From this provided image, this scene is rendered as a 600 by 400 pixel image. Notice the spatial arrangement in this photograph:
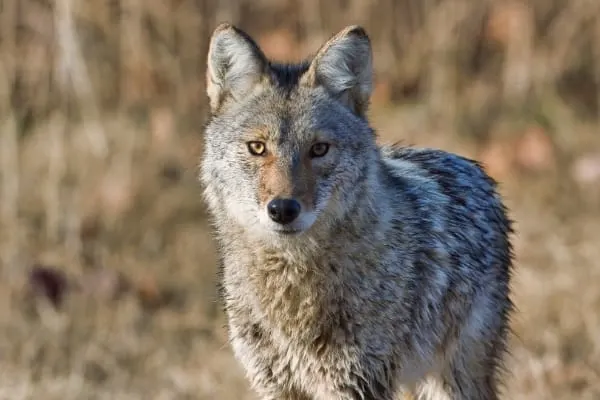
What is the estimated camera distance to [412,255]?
4895 millimetres

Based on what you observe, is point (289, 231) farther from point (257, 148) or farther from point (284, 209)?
point (257, 148)

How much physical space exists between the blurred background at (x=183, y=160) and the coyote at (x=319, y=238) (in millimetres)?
1701

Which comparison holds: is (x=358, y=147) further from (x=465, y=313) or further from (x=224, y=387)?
(x=224, y=387)

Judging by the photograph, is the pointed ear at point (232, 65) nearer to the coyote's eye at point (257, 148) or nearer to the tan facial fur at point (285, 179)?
the coyote's eye at point (257, 148)

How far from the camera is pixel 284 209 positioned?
430 cm

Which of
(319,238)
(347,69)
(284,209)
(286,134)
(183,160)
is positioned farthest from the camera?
(183,160)

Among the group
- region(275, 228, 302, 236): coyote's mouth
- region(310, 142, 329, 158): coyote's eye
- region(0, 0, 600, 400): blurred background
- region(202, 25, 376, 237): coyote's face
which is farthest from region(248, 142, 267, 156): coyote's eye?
region(0, 0, 600, 400): blurred background

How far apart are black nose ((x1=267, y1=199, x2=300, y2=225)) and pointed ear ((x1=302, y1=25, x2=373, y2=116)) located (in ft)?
2.16

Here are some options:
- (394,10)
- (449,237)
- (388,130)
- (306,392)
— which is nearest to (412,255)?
(449,237)

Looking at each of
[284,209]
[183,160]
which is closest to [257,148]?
[284,209]

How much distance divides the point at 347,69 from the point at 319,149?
470 millimetres

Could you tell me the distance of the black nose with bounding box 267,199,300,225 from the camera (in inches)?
169

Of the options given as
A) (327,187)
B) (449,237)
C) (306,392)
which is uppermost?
(327,187)

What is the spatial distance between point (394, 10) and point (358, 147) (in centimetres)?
760
